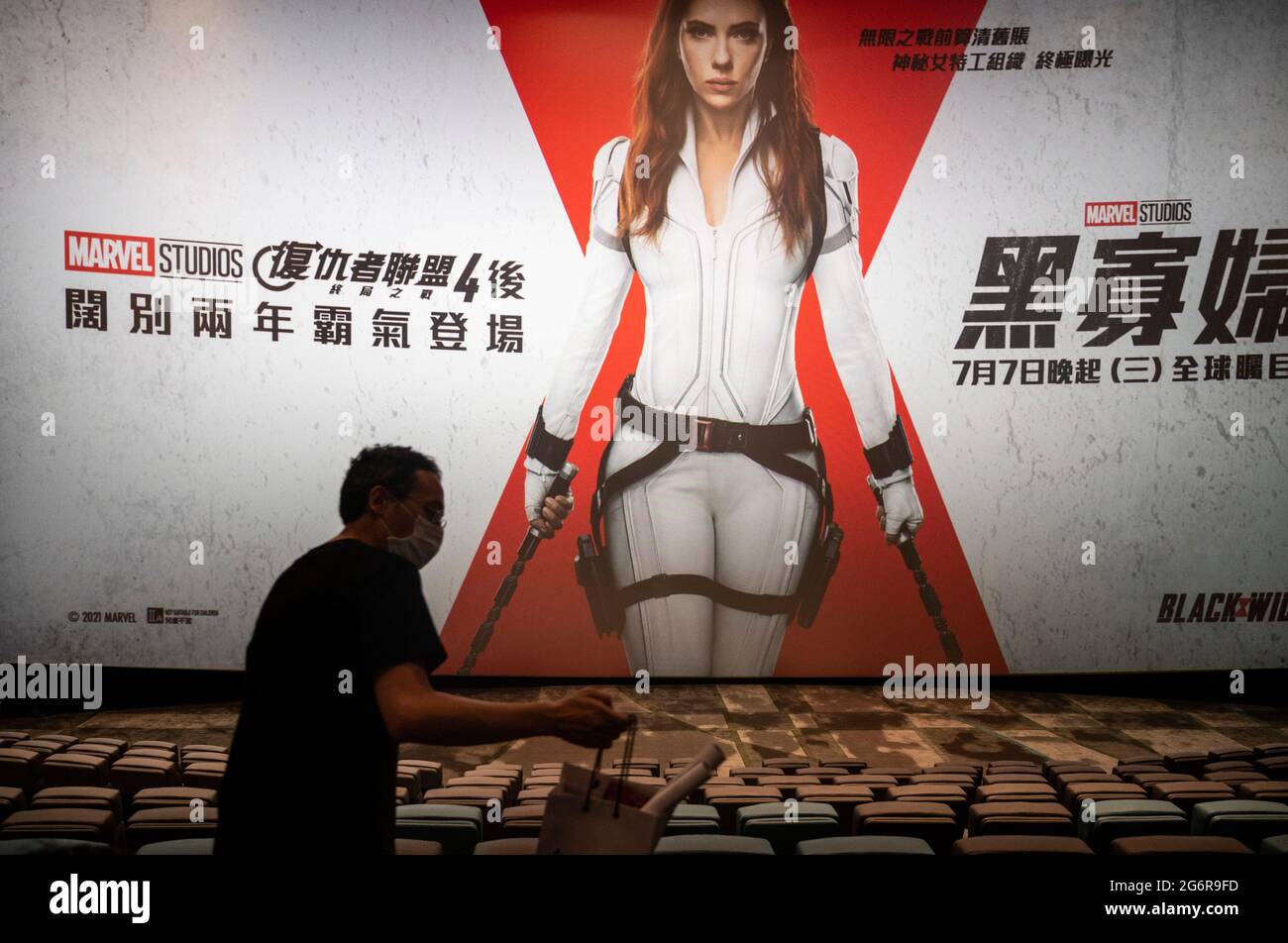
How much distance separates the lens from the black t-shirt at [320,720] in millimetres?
1635

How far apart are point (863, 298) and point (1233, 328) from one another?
2.80 meters

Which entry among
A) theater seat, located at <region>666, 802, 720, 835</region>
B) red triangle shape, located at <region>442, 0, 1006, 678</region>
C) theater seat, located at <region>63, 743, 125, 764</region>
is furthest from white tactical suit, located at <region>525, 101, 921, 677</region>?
theater seat, located at <region>666, 802, 720, 835</region>

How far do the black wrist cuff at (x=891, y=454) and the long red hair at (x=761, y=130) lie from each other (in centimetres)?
159

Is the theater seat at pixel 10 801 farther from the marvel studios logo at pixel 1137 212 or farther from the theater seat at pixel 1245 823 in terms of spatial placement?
the marvel studios logo at pixel 1137 212

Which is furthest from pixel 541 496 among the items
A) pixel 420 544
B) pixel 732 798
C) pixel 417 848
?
pixel 420 544

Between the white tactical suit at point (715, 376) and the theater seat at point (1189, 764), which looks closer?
the theater seat at point (1189, 764)

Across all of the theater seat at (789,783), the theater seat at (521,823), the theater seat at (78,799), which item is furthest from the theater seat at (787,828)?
the theater seat at (78,799)

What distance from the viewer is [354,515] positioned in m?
1.91

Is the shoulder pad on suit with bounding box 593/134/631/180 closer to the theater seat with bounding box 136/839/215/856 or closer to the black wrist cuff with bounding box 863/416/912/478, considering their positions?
the black wrist cuff with bounding box 863/416/912/478

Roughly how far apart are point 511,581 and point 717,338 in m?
2.41

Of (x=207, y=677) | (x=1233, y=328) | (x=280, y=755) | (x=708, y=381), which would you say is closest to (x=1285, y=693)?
(x=1233, y=328)

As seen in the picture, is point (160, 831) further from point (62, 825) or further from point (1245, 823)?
point (1245, 823)

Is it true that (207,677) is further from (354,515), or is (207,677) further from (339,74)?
(354,515)

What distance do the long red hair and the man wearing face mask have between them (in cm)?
672
